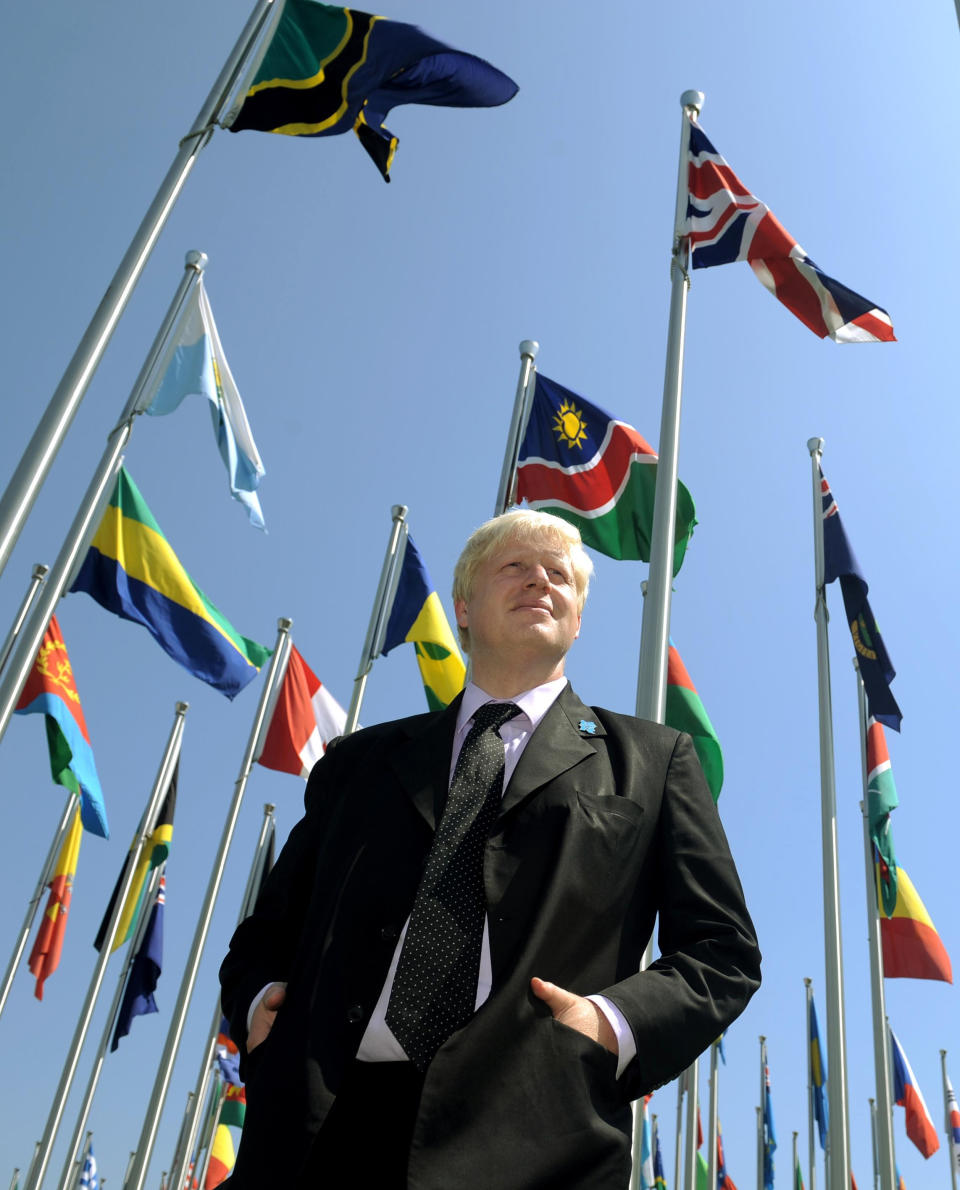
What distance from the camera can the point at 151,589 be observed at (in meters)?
9.61

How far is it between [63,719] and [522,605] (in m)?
8.80

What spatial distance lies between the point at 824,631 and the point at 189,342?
7.27 meters

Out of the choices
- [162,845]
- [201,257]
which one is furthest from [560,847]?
[162,845]

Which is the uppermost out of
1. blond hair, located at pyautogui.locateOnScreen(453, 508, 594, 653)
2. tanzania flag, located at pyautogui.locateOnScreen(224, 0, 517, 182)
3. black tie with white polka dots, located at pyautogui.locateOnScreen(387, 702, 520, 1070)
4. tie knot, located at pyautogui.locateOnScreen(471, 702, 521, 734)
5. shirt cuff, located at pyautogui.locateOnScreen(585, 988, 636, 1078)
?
tanzania flag, located at pyautogui.locateOnScreen(224, 0, 517, 182)

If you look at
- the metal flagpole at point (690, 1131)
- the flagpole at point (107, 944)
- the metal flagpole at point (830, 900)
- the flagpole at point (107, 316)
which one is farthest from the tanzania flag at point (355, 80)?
the metal flagpole at point (690, 1131)

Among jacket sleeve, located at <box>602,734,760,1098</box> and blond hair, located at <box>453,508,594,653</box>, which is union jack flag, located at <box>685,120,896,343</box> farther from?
jacket sleeve, located at <box>602,734,760,1098</box>

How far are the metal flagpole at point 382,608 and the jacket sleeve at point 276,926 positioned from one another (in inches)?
333

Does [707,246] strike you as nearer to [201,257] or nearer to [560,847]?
[201,257]

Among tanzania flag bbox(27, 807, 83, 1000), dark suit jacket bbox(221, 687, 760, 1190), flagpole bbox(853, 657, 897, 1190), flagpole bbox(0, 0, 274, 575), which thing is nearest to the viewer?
dark suit jacket bbox(221, 687, 760, 1190)

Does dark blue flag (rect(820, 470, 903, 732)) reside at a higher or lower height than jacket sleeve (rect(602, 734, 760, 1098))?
higher

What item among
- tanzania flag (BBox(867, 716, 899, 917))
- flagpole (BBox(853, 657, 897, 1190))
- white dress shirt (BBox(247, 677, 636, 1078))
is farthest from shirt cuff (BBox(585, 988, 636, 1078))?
tanzania flag (BBox(867, 716, 899, 917))

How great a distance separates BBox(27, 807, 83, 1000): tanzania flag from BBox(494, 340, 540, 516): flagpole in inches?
424

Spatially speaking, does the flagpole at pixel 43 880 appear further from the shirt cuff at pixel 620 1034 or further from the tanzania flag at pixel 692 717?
the shirt cuff at pixel 620 1034

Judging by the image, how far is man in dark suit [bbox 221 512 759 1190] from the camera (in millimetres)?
1882
